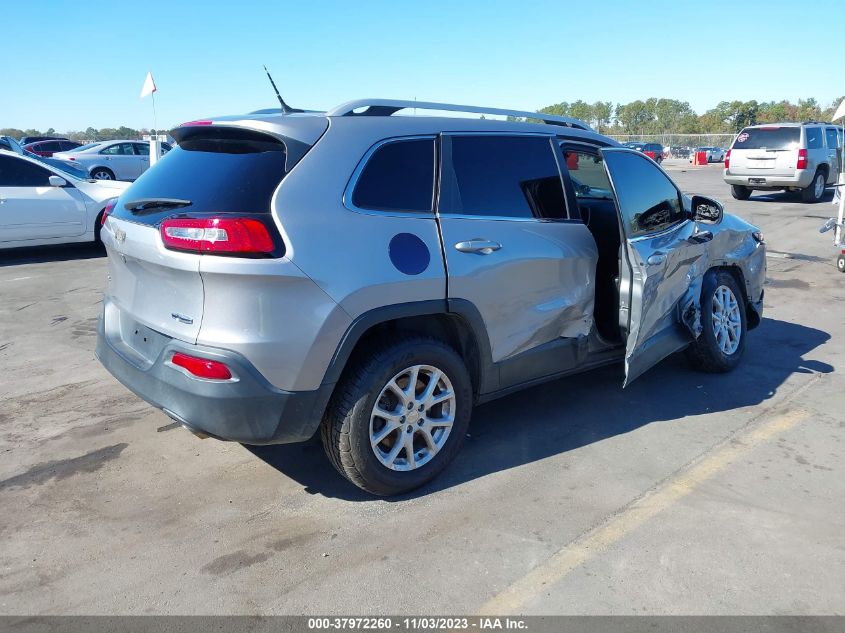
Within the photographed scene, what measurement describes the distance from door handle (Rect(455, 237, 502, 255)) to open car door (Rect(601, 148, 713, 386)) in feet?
3.32

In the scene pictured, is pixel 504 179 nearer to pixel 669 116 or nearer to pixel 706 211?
pixel 706 211

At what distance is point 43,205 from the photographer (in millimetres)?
9945

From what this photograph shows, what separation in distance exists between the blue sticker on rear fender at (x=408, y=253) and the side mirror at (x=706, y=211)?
2.68m

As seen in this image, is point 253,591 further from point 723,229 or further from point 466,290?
point 723,229

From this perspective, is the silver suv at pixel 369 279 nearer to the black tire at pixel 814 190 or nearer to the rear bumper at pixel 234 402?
the rear bumper at pixel 234 402

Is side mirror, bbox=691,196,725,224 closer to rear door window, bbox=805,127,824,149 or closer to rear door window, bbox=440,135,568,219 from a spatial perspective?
rear door window, bbox=440,135,568,219

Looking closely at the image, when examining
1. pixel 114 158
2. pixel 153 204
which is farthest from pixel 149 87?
pixel 153 204

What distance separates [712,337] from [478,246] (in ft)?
7.80

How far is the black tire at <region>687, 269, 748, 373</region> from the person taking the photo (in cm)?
507

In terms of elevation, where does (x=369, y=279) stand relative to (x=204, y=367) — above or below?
above

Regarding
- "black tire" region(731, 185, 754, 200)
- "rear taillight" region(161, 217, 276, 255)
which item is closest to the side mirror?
"rear taillight" region(161, 217, 276, 255)

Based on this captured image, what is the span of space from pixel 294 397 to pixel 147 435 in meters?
1.65

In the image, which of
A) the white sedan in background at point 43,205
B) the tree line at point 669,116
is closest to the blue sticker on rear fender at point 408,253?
the white sedan in background at point 43,205

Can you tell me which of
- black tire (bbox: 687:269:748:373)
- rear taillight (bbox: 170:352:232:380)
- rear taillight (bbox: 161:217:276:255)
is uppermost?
rear taillight (bbox: 161:217:276:255)
